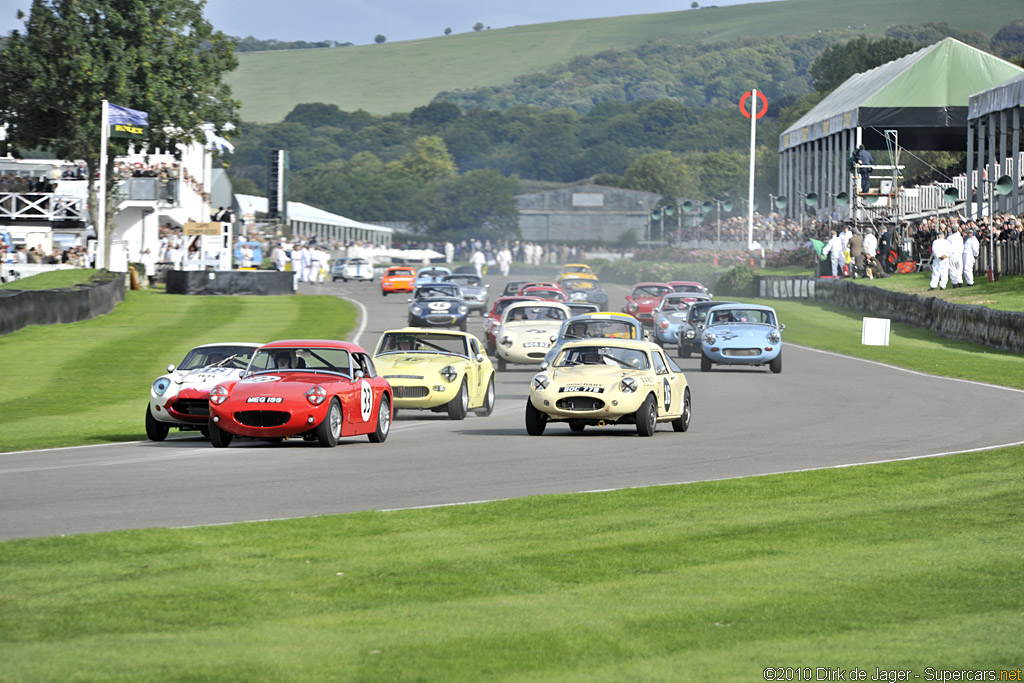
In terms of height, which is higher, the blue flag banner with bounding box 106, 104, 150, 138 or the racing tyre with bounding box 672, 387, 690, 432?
the blue flag banner with bounding box 106, 104, 150, 138

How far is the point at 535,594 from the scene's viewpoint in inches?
332

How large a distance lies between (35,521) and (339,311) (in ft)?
130

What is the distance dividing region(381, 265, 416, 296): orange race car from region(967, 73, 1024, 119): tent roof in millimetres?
23997

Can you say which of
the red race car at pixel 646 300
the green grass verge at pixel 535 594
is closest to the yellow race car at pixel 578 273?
the red race car at pixel 646 300

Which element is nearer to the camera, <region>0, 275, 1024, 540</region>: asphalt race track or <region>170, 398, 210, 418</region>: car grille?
<region>0, 275, 1024, 540</region>: asphalt race track

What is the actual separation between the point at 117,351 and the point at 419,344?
44.9 ft

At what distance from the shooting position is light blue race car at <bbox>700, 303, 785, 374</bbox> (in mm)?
29656

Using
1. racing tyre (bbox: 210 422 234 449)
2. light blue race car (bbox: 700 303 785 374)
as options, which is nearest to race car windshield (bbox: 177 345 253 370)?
racing tyre (bbox: 210 422 234 449)

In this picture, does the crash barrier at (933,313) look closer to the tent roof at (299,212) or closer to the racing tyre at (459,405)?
the racing tyre at (459,405)

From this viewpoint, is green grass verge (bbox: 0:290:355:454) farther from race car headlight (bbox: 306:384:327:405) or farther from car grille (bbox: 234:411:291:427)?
race car headlight (bbox: 306:384:327:405)

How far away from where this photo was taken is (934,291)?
42.3m

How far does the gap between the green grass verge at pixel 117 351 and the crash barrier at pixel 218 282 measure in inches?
35.0

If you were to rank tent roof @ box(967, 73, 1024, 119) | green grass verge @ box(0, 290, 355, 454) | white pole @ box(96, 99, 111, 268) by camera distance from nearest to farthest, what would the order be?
1. green grass verge @ box(0, 290, 355, 454)
2. tent roof @ box(967, 73, 1024, 119)
3. white pole @ box(96, 99, 111, 268)

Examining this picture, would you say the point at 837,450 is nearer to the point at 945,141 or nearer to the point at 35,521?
the point at 35,521
